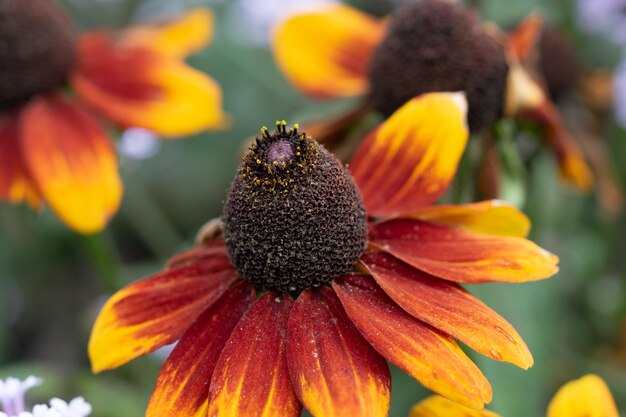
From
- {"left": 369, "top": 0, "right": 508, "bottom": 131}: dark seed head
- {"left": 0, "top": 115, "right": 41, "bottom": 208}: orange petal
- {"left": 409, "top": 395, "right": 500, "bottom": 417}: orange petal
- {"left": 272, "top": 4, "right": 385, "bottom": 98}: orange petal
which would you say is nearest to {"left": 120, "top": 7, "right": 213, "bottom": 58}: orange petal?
{"left": 272, "top": 4, "right": 385, "bottom": 98}: orange petal

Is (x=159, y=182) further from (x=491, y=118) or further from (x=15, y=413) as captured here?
(x=15, y=413)

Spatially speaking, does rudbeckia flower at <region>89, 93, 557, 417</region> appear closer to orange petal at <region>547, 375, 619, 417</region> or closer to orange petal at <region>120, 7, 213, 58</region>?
orange petal at <region>547, 375, 619, 417</region>

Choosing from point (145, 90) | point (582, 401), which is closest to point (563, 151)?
point (582, 401)

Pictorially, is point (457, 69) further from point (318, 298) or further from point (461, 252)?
point (318, 298)

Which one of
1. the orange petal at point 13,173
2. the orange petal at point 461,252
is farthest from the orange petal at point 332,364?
the orange petal at point 13,173

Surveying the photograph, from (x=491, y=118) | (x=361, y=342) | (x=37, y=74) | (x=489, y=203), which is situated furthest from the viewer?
(x=37, y=74)

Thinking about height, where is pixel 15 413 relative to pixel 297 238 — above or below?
below

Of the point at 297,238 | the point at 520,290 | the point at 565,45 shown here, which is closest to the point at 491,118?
the point at 520,290

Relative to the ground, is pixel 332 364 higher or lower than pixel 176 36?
lower
